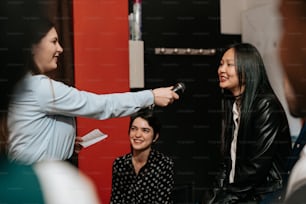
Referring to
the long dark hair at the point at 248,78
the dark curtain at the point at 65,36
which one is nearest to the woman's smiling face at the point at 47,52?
the dark curtain at the point at 65,36

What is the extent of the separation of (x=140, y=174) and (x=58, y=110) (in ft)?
1.76

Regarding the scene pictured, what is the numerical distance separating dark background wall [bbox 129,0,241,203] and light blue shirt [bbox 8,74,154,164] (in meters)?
0.78

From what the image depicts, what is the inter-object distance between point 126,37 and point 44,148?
631 millimetres

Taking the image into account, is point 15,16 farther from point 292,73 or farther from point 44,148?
point 292,73

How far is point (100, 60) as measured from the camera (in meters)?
1.31

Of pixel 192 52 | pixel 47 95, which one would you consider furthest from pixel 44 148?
pixel 192 52

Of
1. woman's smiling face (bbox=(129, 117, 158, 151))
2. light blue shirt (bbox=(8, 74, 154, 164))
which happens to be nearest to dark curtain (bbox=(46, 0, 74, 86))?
woman's smiling face (bbox=(129, 117, 158, 151))

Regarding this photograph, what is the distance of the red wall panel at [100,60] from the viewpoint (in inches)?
51.2

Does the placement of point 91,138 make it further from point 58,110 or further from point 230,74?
point 230,74

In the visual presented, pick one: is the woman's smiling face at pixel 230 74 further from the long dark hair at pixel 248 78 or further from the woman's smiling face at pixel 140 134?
the woman's smiling face at pixel 140 134

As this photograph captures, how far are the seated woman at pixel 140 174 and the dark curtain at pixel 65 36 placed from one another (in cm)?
25

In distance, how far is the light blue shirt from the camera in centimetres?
84

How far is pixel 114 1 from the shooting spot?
132 cm

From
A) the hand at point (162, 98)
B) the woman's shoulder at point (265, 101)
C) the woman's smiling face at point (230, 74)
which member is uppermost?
the woman's smiling face at point (230, 74)
